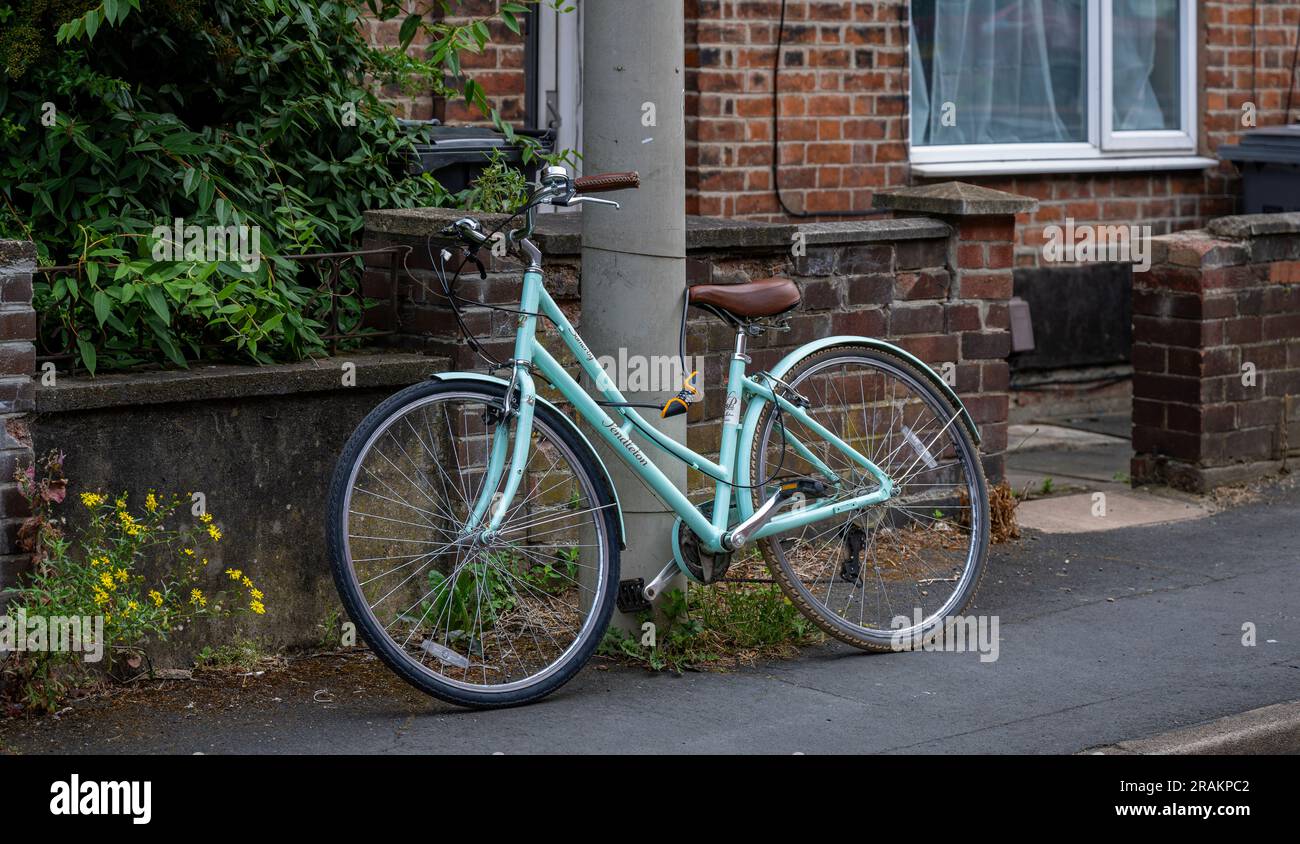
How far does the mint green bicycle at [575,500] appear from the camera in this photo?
462cm

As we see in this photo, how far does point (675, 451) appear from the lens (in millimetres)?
4941

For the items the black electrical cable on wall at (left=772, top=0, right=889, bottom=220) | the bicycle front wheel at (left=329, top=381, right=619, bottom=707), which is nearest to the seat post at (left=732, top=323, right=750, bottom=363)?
the bicycle front wheel at (left=329, top=381, right=619, bottom=707)

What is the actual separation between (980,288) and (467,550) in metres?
2.91

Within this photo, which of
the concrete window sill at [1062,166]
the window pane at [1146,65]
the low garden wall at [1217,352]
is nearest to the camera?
the low garden wall at [1217,352]

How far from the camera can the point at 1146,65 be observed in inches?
404

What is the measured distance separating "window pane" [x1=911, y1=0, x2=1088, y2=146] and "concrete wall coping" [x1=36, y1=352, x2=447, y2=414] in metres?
5.00

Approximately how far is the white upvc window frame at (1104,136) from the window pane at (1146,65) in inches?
1.9

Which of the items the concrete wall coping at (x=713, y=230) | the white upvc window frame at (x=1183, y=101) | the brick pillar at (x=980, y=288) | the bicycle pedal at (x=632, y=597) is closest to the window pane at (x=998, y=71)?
the white upvc window frame at (x=1183, y=101)

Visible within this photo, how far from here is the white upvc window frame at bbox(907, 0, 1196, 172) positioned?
966 cm

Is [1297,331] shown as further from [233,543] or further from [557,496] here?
[233,543]

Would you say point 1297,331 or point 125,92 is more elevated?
point 125,92

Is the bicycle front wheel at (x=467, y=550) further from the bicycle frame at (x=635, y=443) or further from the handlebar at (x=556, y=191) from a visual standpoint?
the handlebar at (x=556, y=191)
